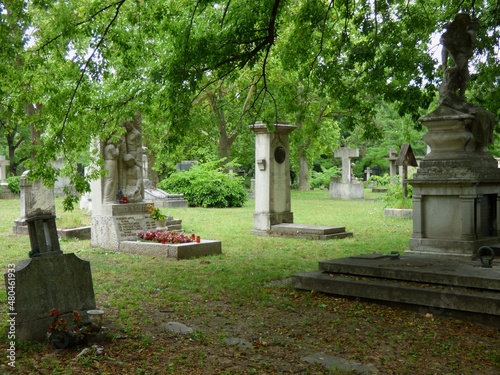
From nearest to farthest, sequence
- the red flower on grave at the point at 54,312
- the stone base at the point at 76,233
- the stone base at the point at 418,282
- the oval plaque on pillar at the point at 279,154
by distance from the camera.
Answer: the red flower on grave at the point at 54,312, the stone base at the point at 418,282, the stone base at the point at 76,233, the oval plaque on pillar at the point at 279,154

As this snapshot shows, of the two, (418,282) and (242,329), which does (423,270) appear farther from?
(242,329)

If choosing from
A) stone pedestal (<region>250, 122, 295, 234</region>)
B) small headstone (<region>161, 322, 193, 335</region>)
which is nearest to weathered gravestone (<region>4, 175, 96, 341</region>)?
small headstone (<region>161, 322, 193, 335</region>)

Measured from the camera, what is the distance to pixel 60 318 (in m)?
5.82

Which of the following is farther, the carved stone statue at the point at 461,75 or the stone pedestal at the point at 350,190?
the stone pedestal at the point at 350,190

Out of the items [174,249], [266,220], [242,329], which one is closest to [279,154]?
[266,220]

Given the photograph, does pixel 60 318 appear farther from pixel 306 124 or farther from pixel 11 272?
pixel 306 124

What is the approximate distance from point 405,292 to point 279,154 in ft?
30.3

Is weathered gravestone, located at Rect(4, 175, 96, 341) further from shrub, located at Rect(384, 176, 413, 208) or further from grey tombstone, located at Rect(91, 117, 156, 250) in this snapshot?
shrub, located at Rect(384, 176, 413, 208)

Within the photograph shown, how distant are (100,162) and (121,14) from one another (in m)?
2.70

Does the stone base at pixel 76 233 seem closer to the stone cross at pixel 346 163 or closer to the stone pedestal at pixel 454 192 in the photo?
the stone pedestal at pixel 454 192

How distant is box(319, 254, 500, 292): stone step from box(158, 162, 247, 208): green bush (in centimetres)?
1663

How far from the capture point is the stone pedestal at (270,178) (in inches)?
629

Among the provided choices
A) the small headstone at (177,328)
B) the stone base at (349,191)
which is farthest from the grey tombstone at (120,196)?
the stone base at (349,191)

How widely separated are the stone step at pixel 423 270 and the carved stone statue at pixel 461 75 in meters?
2.27
